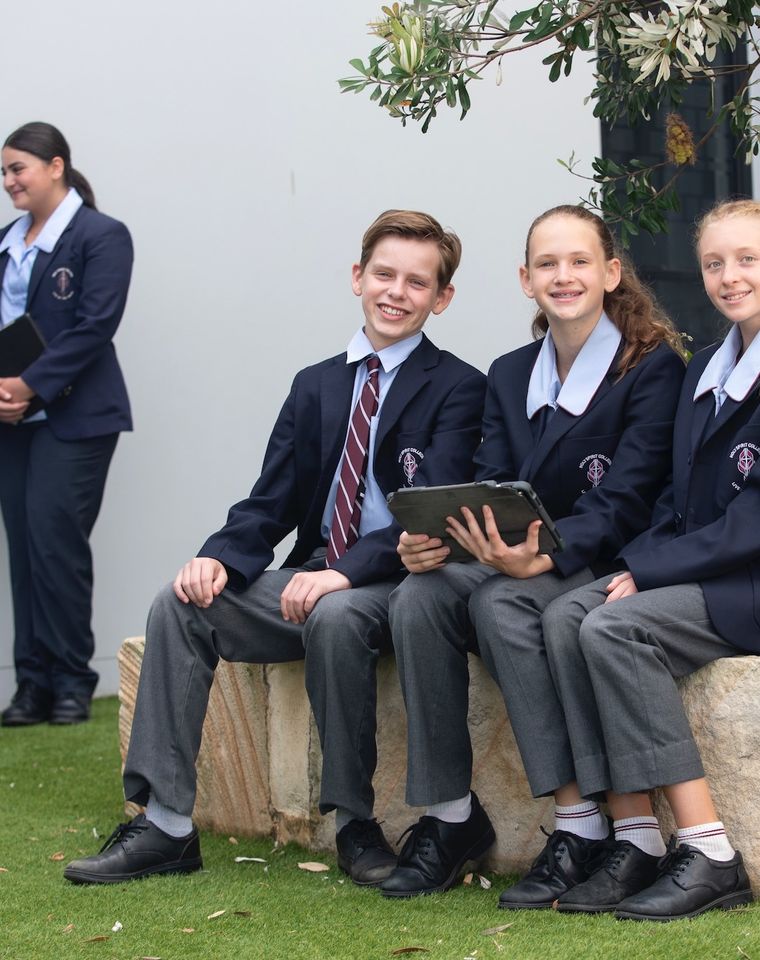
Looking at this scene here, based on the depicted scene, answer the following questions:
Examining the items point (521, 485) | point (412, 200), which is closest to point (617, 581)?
point (521, 485)

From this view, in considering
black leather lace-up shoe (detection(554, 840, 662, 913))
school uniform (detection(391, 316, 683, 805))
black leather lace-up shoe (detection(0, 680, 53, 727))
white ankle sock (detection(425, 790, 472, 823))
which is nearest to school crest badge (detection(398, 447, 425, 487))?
school uniform (detection(391, 316, 683, 805))

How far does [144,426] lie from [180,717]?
7.67ft

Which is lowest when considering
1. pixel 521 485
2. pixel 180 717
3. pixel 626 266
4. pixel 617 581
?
pixel 180 717

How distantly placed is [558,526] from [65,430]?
2.22 m

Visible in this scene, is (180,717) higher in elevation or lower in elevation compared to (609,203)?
lower

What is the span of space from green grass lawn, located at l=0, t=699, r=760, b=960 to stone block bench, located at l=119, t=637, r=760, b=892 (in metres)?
0.08

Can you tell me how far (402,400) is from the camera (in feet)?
10.2

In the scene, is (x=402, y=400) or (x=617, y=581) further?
(x=402, y=400)

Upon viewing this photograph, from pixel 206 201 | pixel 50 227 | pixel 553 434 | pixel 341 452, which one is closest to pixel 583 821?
pixel 553 434

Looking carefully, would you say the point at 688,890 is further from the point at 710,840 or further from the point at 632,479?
the point at 632,479

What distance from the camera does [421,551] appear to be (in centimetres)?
273

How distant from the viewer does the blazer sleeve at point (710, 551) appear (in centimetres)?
249

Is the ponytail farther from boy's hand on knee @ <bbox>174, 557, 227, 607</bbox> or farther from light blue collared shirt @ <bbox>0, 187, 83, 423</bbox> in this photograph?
boy's hand on knee @ <bbox>174, 557, 227, 607</bbox>

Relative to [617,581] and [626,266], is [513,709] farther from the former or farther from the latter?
[626,266]
